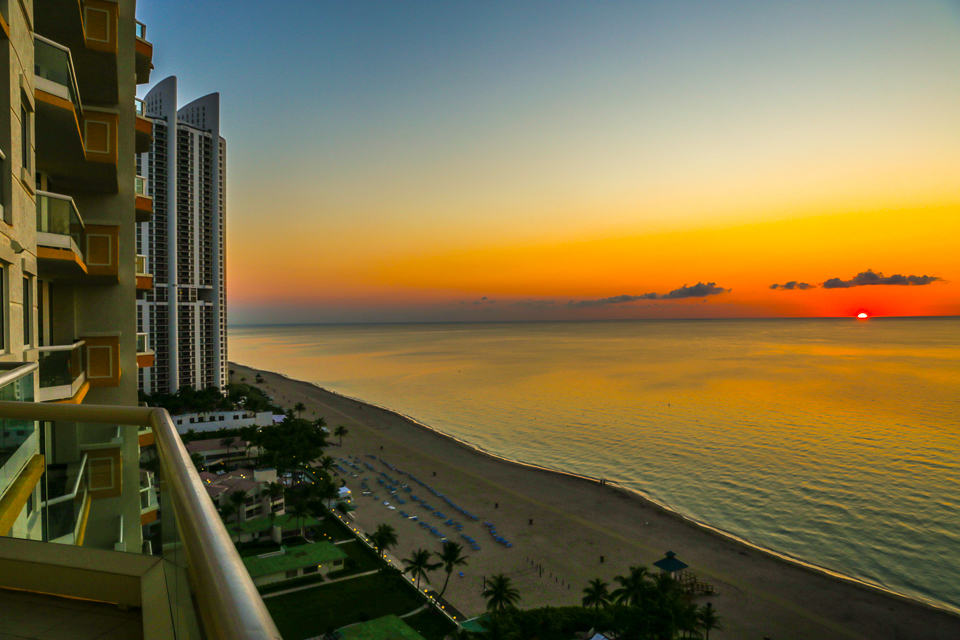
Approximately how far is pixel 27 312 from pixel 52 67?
332 centimetres

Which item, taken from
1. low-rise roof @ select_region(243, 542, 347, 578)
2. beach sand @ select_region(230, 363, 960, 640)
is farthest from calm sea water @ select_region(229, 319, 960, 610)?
low-rise roof @ select_region(243, 542, 347, 578)

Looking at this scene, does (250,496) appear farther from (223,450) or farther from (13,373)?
(13,373)

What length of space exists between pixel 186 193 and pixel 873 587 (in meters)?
73.8

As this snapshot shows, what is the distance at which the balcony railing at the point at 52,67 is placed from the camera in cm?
670

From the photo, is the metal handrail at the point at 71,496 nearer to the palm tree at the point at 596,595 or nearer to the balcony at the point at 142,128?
the balcony at the point at 142,128

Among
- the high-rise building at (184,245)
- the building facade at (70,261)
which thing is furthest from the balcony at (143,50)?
the high-rise building at (184,245)

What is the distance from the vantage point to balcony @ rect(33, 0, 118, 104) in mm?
8312

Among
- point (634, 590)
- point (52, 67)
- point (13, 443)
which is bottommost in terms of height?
point (634, 590)

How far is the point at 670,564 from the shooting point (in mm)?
24578

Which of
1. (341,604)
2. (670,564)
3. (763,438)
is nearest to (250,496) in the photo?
(341,604)

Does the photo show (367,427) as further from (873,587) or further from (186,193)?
(873,587)

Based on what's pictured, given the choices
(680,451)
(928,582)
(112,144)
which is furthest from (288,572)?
(680,451)

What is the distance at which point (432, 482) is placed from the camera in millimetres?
38844

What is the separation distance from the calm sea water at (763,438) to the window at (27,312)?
3272 centimetres
